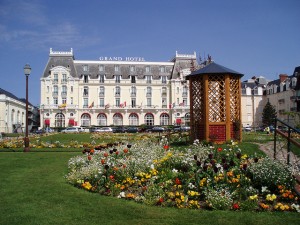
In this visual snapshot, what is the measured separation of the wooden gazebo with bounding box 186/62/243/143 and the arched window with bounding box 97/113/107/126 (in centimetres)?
5386

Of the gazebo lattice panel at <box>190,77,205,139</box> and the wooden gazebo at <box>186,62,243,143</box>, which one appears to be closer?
the wooden gazebo at <box>186,62,243,143</box>

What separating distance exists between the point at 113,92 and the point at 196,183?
63519mm

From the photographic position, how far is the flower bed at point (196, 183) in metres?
6.62

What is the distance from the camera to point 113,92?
7006cm

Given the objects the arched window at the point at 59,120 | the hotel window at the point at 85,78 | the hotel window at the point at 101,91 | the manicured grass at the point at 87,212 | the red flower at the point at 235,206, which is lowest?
the manicured grass at the point at 87,212

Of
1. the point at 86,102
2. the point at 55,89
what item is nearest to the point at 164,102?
the point at 86,102

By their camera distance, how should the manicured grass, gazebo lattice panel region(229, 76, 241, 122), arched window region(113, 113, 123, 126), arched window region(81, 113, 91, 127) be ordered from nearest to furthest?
the manicured grass
gazebo lattice panel region(229, 76, 241, 122)
arched window region(81, 113, 91, 127)
arched window region(113, 113, 123, 126)

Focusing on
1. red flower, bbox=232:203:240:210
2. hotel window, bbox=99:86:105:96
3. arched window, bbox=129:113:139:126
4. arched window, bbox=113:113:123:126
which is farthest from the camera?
arched window, bbox=129:113:139:126

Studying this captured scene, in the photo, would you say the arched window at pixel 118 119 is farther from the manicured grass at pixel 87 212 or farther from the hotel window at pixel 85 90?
the manicured grass at pixel 87 212

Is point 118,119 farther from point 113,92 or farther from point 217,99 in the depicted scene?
point 217,99

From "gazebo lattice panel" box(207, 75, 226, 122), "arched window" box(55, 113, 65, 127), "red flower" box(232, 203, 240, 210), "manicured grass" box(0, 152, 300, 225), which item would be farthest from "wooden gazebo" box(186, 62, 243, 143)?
"arched window" box(55, 113, 65, 127)

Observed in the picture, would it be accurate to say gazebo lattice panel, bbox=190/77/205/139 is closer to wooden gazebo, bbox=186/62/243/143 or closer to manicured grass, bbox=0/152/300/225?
wooden gazebo, bbox=186/62/243/143

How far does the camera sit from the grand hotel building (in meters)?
66.9

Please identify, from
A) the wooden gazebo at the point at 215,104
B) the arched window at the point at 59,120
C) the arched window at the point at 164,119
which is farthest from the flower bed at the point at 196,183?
the arched window at the point at 164,119
